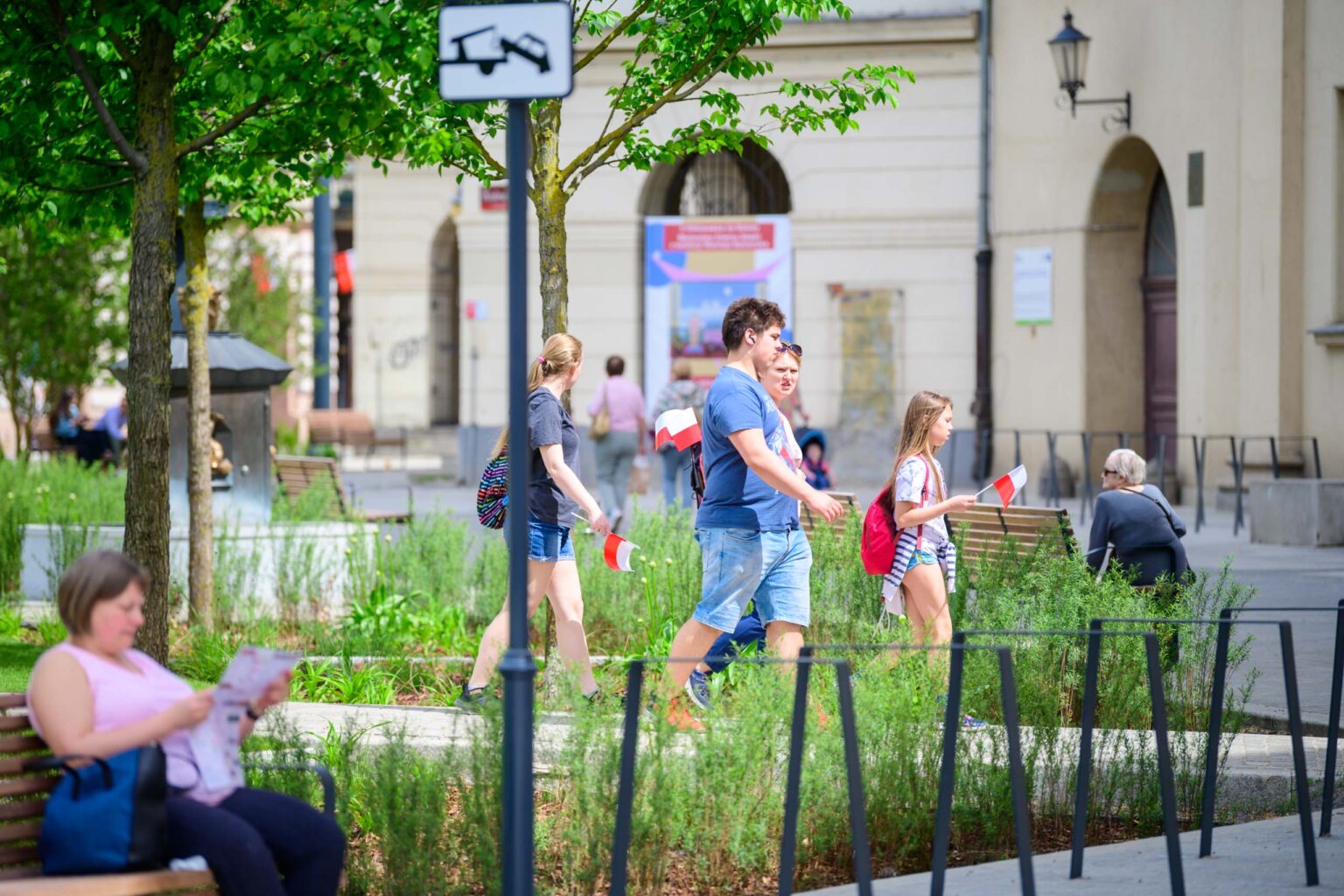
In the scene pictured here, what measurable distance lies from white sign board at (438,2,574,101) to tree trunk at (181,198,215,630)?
5.95 m

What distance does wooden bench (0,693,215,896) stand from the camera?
4.34 meters

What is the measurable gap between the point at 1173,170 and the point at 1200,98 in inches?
35.4

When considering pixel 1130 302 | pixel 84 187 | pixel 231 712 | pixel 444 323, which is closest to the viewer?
pixel 231 712

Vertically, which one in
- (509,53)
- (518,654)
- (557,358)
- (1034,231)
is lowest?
(518,654)

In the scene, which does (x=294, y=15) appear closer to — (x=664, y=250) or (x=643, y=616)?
(x=643, y=616)

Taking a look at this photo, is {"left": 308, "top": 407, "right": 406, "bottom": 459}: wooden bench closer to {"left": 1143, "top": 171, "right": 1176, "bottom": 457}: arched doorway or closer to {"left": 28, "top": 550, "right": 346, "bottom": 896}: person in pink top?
{"left": 1143, "top": 171, "right": 1176, "bottom": 457}: arched doorway

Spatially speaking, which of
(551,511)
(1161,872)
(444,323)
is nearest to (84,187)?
(551,511)

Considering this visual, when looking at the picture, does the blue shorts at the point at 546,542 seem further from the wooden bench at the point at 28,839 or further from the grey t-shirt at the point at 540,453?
the wooden bench at the point at 28,839

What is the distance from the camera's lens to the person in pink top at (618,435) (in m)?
17.8

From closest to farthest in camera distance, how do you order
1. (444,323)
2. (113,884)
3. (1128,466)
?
(113,884) → (1128,466) → (444,323)

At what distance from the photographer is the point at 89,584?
14.7 ft

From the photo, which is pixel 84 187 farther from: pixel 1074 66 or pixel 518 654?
pixel 1074 66

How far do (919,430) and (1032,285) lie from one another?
52.0ft

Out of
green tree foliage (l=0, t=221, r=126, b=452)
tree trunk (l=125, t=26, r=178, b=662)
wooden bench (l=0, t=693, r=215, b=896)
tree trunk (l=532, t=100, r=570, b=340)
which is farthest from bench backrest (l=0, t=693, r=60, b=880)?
green tree foliage (l=0, t=221, r=126, b=452)
